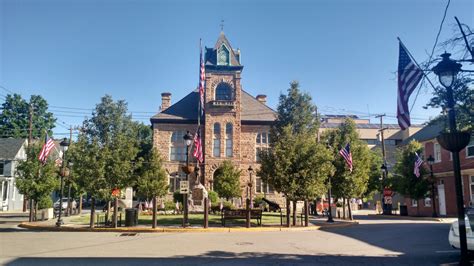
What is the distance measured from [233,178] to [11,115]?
149 feet

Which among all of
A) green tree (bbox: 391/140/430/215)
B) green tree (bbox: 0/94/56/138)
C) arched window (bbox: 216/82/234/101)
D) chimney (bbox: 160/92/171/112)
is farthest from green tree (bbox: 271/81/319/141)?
green tree (bbox: 0/94/56/138)

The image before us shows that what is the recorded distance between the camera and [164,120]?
158 ft

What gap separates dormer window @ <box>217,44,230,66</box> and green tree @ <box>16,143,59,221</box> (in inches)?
1057

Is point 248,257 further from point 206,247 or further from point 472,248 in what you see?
point 472,248

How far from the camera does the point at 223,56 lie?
160 feet

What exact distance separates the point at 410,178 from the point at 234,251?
25.7 metres

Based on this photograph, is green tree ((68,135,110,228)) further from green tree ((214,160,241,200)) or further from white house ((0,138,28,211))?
white house ((0,138,28,211))

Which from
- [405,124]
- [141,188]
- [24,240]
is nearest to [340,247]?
[405,124]

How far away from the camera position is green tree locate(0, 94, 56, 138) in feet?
207

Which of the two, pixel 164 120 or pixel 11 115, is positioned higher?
pixel 11 115

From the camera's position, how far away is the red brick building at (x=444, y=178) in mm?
32781

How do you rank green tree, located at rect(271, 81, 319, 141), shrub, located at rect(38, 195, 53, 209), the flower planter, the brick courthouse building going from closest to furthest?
the flower planter
shrub, located at rect(38, 195, 53, 209)
green tree, located at rect(271, 81, 319, 141)
the brick courthouse building

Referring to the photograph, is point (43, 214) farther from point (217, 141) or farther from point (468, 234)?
point (468, 234)

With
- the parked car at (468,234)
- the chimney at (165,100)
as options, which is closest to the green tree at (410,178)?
the parked car at (468,234)
